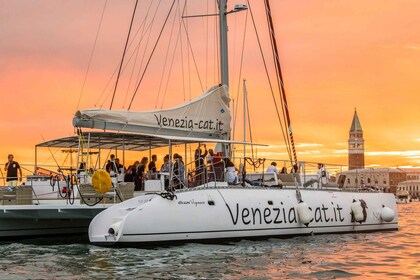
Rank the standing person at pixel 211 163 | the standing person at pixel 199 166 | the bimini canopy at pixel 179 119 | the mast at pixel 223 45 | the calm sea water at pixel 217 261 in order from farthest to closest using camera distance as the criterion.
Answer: the mast at pixel 223 45, the standing person at pixel 211 163, the bimini canopy at pixel 179 119, the standing person at pixel 199 166, the calm sea water at pixel 217 261

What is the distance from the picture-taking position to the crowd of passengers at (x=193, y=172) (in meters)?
19.5

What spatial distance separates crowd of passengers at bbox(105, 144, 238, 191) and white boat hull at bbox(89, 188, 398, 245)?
886mm

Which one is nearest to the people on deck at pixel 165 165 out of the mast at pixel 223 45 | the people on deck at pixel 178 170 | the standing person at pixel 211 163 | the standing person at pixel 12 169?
the people on deck at pixel 178 170

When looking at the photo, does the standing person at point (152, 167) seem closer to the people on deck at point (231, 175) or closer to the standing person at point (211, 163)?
the standing person at point (211, 163)

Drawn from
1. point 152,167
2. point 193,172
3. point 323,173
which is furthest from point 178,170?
point 323,173

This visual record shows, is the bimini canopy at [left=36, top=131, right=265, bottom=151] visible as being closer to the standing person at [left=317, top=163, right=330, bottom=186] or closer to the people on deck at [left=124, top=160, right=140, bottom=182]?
the people on deck at [left=124, top=160, right=140, bottom=182]

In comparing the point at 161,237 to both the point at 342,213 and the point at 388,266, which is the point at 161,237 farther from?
the point at 342,213

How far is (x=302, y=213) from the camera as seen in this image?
20688mm

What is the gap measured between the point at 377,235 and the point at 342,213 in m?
1.63

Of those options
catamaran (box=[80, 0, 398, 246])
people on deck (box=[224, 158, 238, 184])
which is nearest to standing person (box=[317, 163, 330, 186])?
catamaran (box=[80, 0, 398, 246])

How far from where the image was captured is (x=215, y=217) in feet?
59.2

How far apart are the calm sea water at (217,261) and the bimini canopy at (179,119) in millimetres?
3799

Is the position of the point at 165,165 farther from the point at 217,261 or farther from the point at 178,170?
the point at 217,261

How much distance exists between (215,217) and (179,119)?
4.38m
